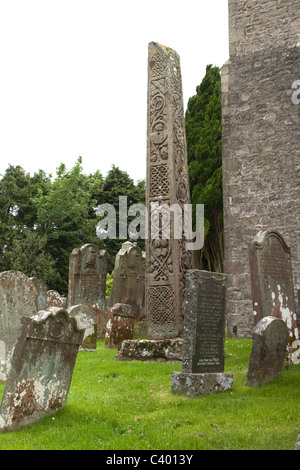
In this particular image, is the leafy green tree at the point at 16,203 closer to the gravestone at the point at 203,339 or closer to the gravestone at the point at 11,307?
the gravestone at the point at 11,307

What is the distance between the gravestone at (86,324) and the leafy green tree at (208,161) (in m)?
12.2

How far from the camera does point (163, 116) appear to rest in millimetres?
9156

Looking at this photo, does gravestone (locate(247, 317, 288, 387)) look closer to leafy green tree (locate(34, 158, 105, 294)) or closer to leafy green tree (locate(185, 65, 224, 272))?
leafy green tree (locate(185, 65, 224, 272))

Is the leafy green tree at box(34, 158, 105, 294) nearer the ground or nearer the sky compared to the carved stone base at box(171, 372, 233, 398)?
nearer the sky

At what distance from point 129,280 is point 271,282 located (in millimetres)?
6553

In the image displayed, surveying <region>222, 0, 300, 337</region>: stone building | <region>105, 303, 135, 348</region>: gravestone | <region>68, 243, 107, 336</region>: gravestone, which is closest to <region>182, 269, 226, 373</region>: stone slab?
<region>105, 303, 135, 348</region>: gravestone

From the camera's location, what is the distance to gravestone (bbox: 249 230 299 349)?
7176 millimetres

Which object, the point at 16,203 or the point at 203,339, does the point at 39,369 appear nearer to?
the point at 203,339

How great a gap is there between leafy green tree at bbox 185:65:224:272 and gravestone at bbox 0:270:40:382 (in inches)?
601

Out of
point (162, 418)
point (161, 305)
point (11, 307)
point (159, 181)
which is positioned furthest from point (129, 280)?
point (162, 418)

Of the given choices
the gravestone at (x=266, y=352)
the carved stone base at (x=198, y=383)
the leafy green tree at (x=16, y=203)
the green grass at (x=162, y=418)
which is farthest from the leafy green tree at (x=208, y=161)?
the carved stone base at (x=198, y=383)

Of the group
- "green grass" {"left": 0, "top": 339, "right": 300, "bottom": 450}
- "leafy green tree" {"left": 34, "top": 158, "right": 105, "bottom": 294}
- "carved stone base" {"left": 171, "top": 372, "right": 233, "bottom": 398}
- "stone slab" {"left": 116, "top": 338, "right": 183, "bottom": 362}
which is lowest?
"green grass" {"left": 0, "top": 339, "right": 300, "bottom": 450}

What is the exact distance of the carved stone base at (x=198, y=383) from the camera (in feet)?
17.8
